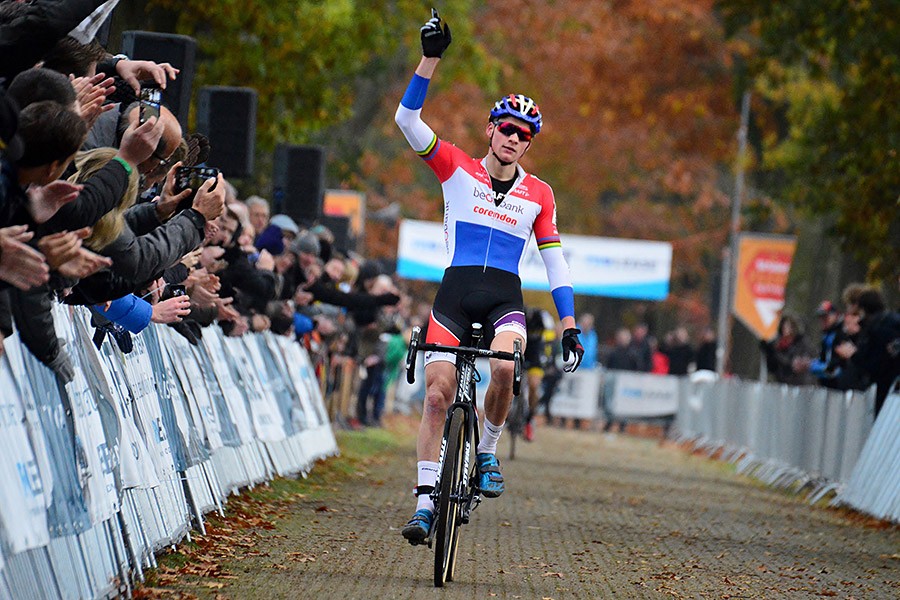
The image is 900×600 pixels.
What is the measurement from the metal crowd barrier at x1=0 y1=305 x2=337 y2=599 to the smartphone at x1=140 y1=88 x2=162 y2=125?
0.95m

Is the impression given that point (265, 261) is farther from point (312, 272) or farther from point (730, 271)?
point (730, 271)

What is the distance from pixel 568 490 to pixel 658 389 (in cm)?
2104

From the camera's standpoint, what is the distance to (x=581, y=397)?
128ft

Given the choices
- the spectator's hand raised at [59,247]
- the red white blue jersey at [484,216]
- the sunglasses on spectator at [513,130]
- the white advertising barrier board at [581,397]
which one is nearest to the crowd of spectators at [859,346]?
the red white blue jersey at [484,216]

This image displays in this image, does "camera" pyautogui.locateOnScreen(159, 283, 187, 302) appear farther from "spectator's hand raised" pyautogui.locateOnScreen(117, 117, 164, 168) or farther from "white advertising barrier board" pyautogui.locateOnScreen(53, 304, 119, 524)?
"spectator's hand raised" pyautogui.locateOnScreen(117, 117, 164, 168)

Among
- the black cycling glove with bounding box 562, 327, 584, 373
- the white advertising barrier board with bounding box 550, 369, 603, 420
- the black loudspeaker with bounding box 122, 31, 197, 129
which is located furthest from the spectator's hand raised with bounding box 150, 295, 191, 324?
the white advertising barrier board with bounding box 550, 369, 603, 420

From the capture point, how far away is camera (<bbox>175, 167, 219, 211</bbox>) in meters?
8.99

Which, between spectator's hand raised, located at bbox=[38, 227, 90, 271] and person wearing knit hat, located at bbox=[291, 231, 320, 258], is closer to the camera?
spectator's hand raised, located at bbox=[38, 227, 90, 271]

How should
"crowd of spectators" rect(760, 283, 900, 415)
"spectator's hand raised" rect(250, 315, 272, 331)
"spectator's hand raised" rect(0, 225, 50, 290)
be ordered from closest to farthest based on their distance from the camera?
"spectator's hand raised" rect(0, 225, 50, 290) < "spectator's hand raised" rect(250, 315, 272, 331) < "crowd of spectators" rect(760, 283, 900, 415)

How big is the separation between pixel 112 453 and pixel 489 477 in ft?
7.37

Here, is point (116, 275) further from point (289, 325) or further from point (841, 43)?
point (841, 43)

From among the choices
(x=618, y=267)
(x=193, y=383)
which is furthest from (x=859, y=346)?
(x=618, y=267)

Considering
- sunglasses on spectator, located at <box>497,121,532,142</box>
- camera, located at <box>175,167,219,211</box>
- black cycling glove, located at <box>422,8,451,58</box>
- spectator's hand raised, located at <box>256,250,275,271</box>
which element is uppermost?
black cycling glove, located at <box>422,8,451,58</box>

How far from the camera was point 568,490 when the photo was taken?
17.3m
